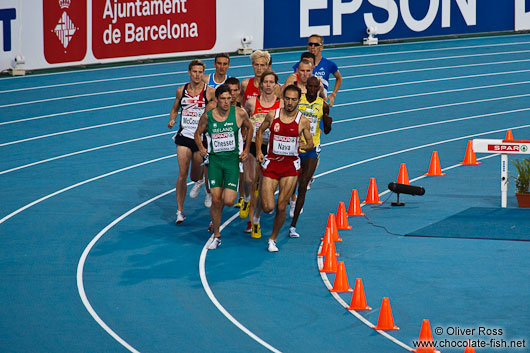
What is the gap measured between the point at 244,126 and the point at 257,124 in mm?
422

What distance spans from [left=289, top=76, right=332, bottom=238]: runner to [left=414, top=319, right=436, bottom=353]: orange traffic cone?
13.3 feet

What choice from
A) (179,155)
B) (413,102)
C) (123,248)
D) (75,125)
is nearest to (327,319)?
(123,248)

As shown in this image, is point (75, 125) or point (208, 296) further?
point (75, 125)

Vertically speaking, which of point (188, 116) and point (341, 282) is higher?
point (188, 116)

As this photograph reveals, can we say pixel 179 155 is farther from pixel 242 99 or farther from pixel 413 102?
pixel 413 102

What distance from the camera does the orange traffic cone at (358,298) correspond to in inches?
402

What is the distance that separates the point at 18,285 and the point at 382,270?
3938 mm

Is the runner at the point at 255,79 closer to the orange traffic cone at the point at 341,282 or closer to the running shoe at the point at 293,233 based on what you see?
the running shoe at the point at 293,233

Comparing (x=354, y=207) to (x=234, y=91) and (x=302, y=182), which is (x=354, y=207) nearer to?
(x=302, y=182)

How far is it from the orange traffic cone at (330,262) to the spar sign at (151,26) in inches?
537

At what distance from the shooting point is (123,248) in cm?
1233

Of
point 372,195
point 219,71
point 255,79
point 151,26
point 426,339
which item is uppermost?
point 151,26

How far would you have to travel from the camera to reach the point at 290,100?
12.1 m

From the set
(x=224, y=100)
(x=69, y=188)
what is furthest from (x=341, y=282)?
→ (x=69, y=188)
